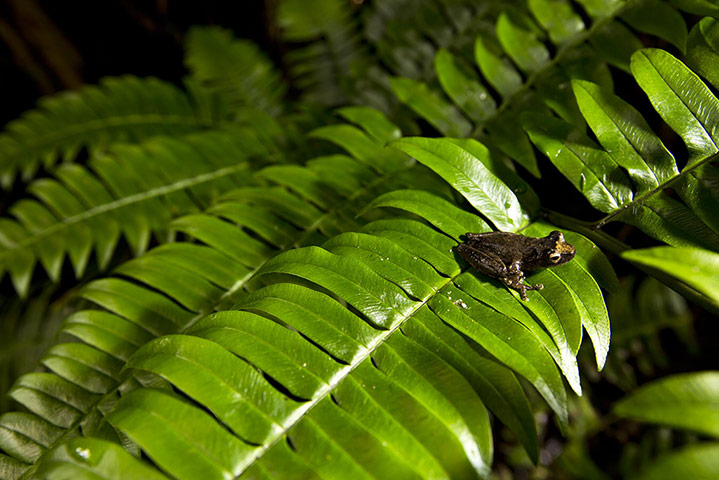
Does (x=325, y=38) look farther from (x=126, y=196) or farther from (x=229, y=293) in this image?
(x=229, y=293)

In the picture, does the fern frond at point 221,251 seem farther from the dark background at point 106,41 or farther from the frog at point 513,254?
the dark background at point 106,41

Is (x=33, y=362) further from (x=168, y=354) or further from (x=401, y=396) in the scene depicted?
(x=401, y=396)

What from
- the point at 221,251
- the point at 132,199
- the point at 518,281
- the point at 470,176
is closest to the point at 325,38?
the point at 132,199

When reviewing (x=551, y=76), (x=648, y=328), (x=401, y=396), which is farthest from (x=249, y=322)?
(x=648, y=328)

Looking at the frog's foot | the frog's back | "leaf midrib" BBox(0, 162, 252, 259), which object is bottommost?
the frog's foot

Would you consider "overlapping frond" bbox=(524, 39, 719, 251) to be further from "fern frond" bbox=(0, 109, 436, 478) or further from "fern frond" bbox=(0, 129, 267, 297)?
"fern frond" bbox=(0, 129, 267, 297)

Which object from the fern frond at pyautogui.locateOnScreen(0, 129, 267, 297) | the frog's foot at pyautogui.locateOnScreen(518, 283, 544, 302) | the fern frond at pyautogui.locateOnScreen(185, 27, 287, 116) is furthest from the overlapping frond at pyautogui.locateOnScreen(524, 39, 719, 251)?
the fern frond at pyautogui.locateOnScreen(185, 27, 287, 116)

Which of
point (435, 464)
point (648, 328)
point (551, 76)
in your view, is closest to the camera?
point (435, 464)
